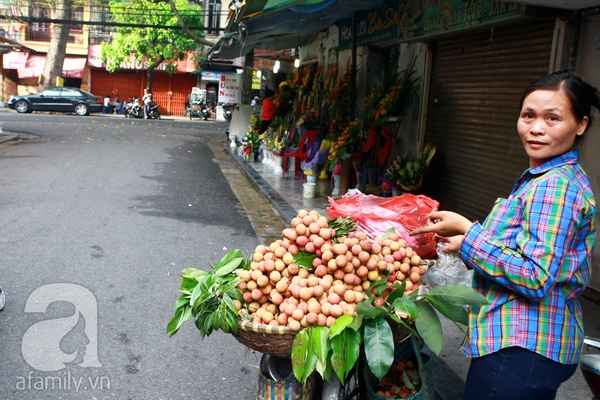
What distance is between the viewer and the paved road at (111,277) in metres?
3.90

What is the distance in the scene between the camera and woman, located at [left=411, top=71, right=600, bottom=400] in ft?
6.42

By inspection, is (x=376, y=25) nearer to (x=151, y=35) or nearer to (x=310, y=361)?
(x=310, y=361)

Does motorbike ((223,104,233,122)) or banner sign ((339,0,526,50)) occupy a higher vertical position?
banner sign ((339,0,526,50))

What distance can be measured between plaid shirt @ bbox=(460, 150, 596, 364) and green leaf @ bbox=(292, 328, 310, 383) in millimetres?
635

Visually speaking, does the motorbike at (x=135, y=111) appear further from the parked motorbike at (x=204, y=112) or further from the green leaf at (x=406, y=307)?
the green leaf at (x=406, y=307)

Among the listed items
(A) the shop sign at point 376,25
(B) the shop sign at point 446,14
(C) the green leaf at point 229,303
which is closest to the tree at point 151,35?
(A) the shop sign at point 376,25

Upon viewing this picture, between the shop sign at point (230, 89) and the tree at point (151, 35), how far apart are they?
14.3m

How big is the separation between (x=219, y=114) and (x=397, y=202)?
35.4m

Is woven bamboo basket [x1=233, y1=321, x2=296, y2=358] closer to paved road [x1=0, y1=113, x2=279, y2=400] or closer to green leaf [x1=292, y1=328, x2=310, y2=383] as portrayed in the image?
green leaf [x1=292, y1=328, x2=310, y2=383]

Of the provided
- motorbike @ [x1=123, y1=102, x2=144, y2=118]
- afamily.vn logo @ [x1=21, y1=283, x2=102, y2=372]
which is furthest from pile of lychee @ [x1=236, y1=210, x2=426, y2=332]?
motorbike @ [x1=123, y1=102, x2=144, y2=118]

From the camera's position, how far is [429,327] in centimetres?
239

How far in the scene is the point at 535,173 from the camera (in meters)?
2.08

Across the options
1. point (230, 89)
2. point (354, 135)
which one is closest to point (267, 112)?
point (230, 89)

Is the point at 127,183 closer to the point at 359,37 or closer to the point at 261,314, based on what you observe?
the point at 359,37
